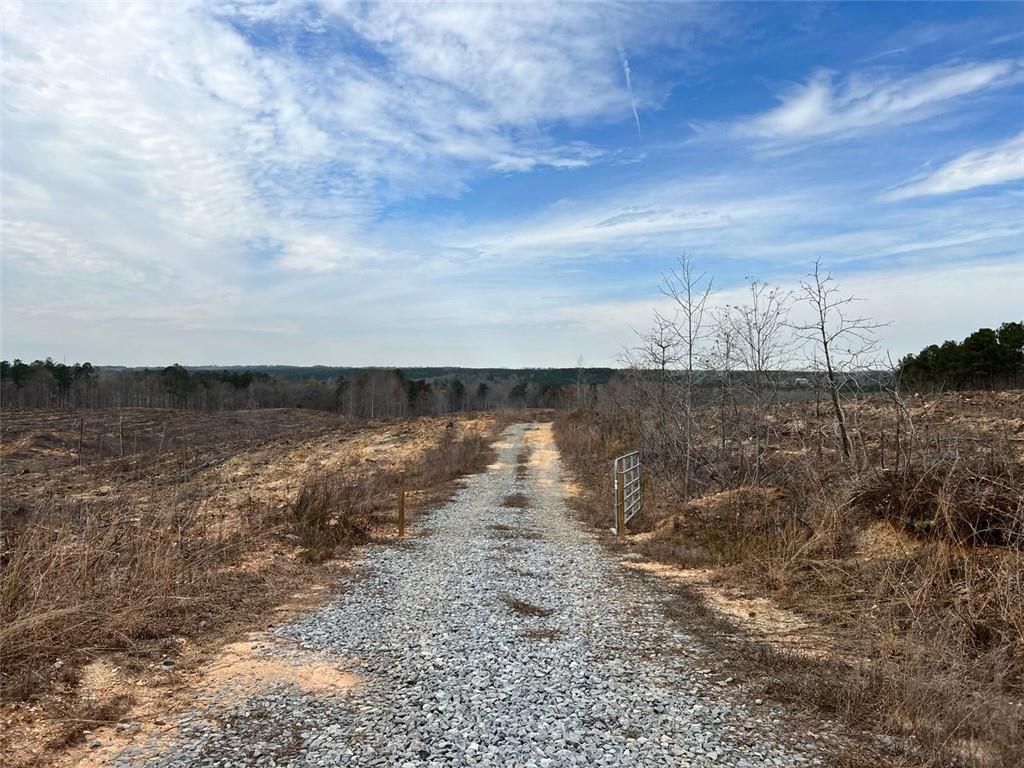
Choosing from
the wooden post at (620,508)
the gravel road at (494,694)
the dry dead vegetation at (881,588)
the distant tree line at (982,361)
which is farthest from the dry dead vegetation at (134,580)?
the distant tree line at (982,361)

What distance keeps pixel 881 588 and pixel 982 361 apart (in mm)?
45503

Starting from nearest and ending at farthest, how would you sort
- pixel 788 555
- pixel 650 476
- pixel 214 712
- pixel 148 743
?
pixel 148 743 → pixel 214 712 → pixel 788 555 → pixel 650 476

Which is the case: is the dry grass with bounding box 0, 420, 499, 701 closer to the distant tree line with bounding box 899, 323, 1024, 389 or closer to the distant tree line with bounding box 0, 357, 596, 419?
the distant tree line with bounding box 899, 323, 1024, 389

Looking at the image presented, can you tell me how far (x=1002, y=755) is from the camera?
12.5 feet

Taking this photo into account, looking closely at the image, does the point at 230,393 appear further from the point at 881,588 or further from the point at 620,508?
the point at 881,588

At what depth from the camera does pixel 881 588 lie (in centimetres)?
687

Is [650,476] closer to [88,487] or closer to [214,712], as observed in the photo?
[214,712]

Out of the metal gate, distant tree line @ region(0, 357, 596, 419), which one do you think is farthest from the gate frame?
distant tree line @ region(0, 357, 596, 419)

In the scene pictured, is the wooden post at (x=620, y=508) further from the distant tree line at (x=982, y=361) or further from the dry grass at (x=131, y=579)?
the distant tree line at (x=982, y=361)

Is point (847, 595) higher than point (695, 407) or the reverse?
the reverse

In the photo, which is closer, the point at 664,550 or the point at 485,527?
the point at 664,550

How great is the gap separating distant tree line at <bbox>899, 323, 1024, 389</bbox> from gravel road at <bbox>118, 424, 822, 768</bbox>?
127 ft

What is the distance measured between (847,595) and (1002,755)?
3663mm


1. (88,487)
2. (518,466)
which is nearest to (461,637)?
(518,466)
